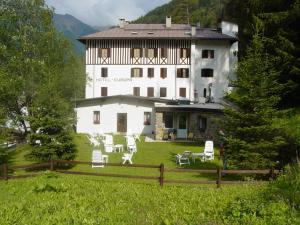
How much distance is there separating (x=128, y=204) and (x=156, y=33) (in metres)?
37.8

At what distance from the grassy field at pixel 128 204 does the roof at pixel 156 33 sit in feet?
106

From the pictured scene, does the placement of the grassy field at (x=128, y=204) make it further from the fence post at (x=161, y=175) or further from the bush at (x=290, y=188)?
the bush at (x=290, y=188)

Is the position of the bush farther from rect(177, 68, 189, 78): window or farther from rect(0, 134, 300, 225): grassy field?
rect(177, 68, 189, 78): window

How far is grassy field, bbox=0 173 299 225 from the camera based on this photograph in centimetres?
928

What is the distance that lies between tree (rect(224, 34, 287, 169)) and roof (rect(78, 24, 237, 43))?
2985cm

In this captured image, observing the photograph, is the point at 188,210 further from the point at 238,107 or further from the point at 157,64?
the point at 157,64

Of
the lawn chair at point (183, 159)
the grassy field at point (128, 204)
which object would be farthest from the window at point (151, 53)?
the grassy field at point (128, 204)

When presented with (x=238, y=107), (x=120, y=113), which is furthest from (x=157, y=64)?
(x=238, y=107)

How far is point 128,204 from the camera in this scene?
1151cm

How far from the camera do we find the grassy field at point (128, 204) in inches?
365

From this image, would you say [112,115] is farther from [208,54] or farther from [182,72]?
[208,54]

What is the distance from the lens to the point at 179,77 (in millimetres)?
46562

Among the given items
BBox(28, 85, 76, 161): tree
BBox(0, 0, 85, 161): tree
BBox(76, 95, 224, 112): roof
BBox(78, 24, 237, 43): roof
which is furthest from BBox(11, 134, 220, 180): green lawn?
BBox(78, 24, 237, 43): roof

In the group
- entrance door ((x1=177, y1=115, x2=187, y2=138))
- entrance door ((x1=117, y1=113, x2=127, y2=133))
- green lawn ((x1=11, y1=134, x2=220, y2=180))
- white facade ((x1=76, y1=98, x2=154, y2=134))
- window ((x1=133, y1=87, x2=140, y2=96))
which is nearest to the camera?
green lawn ((x1=11, y1=134, x2=220, y2=180))
